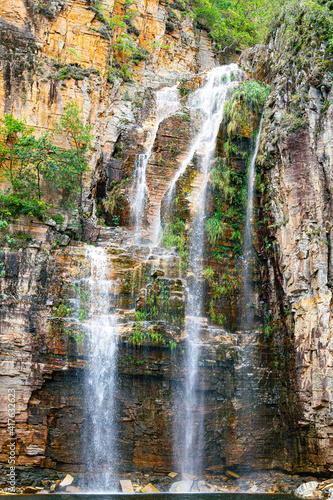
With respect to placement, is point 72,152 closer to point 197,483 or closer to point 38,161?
point 38,161

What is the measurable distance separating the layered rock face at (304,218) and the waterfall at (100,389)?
5.86 m

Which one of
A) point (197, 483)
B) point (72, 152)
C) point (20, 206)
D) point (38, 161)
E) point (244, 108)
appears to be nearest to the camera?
point (197, 483)

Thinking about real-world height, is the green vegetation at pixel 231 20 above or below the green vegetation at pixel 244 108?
above

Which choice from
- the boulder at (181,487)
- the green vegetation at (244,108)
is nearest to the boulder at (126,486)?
the boulder at (181,487)

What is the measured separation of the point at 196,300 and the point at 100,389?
451cm

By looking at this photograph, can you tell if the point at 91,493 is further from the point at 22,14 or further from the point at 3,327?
the point at 22,14

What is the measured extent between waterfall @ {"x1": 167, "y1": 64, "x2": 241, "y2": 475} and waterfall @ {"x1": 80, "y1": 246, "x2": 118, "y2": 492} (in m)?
2.14

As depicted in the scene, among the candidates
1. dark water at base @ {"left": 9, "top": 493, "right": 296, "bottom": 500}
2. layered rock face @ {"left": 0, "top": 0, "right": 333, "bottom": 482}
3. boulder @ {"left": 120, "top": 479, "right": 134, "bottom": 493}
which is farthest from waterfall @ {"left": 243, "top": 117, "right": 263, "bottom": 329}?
boulder @ {"left": 120, "top": 479, "right": 134, "bottom": 493}

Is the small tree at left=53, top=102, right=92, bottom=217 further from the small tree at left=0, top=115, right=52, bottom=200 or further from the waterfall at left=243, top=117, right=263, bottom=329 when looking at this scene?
the waterfall at left=243, top=117, right=263, bottom=329

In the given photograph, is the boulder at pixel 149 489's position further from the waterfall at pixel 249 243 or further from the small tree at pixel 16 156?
the small tree at pixel 16 156

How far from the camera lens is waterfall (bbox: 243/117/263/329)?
15.8 m

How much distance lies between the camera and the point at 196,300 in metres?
15.3

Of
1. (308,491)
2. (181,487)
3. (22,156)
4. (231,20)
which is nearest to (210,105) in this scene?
(22,156)

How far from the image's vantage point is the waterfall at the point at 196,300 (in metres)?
13.4
